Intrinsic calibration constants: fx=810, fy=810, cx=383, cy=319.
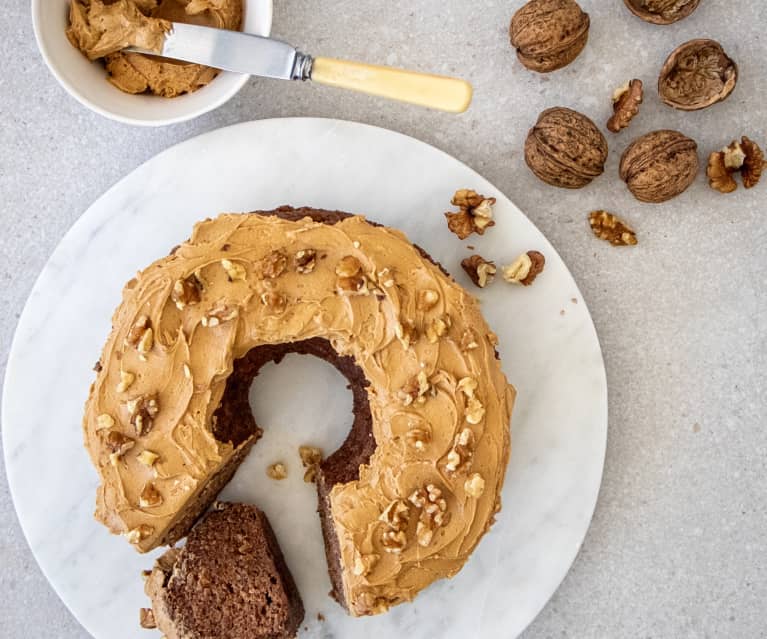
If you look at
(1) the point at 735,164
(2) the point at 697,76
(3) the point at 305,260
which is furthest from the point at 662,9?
(3) the point at 305,260

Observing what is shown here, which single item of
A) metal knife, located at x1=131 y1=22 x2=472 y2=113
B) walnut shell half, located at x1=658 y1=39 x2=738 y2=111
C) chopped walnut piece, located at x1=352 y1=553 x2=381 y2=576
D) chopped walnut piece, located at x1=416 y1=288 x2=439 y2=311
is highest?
metal knife, located at x1=131 y1=22 x2=472 y2=113

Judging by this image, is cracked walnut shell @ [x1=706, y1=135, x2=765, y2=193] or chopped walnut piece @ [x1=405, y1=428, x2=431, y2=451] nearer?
chopped walnut piece @ [x1=405, y1=428, x2=431, y2=451]

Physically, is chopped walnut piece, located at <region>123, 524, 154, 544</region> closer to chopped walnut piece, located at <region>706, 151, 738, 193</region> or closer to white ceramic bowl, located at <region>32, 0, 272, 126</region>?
white ceramic bowl, located at <region>32, 0, 272, 126</region>

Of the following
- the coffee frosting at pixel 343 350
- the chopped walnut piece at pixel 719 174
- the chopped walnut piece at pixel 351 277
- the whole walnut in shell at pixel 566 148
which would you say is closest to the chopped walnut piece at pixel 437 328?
the coffee frosting at pixel 343 350

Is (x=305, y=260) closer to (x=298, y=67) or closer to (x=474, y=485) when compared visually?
(x=298, y=67)

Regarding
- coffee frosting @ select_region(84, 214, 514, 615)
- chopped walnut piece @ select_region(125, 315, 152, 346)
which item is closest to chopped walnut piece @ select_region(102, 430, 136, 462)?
coffee frosting @ select_region(84, 214, 514, 615)

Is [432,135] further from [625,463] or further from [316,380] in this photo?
[625,463]
